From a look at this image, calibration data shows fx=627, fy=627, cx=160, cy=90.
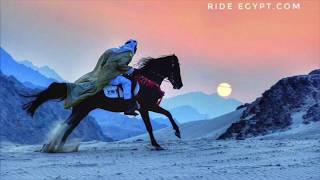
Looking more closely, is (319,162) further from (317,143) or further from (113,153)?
(113,153)

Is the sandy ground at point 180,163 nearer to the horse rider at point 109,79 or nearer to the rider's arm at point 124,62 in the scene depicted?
the horse rider at point 109,79

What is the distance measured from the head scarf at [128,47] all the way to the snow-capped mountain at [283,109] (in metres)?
9.55

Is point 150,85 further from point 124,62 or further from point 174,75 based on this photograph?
point 174,75

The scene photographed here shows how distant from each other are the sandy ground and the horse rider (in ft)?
4.11

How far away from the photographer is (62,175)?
10.6 metres

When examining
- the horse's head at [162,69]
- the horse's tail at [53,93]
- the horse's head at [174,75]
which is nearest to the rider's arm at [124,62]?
the horse's head at [162,69]

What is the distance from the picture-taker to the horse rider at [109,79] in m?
14.8

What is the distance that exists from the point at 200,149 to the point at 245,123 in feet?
38.4

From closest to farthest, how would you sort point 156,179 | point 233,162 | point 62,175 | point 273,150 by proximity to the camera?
point 156,179
point 62,175
point 233,162
point 273,150

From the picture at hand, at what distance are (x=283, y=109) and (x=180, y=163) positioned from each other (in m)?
14.4

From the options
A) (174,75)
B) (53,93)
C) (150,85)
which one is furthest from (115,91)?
(174,75)

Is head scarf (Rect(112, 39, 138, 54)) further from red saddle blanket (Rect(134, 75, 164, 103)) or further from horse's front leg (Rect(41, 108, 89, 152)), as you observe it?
horse's front leg (Rect(41, 108, 89, 152))

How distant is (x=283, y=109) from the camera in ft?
83.4

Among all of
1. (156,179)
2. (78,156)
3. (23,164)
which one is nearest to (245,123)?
(78,156)
